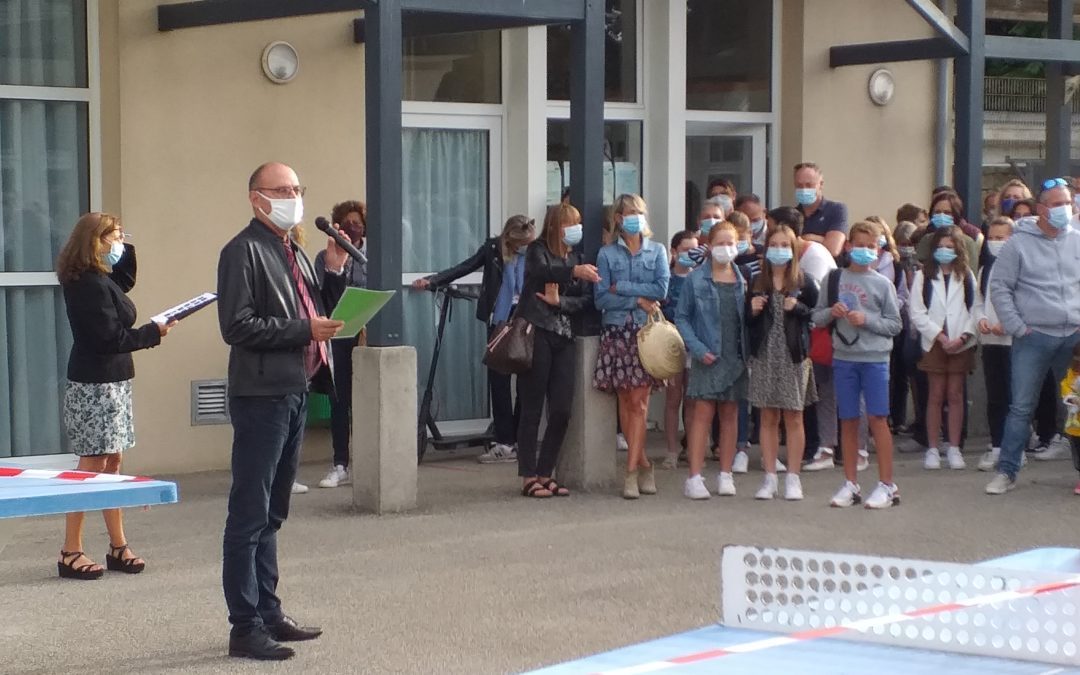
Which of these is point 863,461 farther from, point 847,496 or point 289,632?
point 289,632

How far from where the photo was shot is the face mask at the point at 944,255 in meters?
11.6

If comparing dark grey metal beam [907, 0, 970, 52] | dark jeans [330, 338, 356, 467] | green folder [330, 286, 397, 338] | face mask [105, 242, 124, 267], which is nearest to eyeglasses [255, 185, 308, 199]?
green folder [330, 286, 397, 338]

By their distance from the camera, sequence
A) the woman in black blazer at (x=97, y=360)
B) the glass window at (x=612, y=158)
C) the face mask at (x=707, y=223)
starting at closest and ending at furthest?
the woman in black blazer at (x=97, y=360)
the face mask at (x=707, y=223)
the glass window at (x=612, y=158)

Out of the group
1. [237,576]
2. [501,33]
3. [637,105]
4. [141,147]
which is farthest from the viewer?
[637,105]

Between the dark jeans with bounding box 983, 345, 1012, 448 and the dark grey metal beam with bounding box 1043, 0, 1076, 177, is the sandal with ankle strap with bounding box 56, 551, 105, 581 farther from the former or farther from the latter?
the dark grey metal beam with bounding box 1043, 0, 1076, 177

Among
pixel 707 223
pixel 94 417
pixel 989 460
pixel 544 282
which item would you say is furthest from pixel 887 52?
pixel 94 417

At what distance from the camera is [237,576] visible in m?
6.55

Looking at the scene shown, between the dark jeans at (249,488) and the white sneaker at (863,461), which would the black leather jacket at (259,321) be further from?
the white sneaker at (863,461)

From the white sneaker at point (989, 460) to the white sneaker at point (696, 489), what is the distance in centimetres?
244

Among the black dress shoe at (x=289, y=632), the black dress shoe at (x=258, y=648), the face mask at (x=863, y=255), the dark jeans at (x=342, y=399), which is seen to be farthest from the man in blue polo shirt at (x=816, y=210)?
the black dress shoe at (x=258, y=648)

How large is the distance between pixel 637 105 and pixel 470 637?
8.05 m

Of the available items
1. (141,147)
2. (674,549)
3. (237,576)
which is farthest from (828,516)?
(141,147)

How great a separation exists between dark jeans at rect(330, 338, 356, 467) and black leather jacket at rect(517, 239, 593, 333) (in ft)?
4.54

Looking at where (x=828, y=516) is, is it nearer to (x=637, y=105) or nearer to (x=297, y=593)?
(x=297, y=593)
